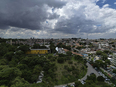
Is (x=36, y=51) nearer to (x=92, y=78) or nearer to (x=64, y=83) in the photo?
(x=64, y=83)

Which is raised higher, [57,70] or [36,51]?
[36,51]

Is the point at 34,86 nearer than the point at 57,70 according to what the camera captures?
Yes

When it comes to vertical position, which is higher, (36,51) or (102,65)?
(36,51)

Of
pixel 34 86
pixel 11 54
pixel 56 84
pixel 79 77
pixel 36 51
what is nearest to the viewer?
pixel 34 86

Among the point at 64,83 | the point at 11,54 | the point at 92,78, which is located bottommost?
the point at 64,83

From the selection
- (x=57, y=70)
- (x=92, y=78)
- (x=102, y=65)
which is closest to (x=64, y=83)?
(x=57, y=70)

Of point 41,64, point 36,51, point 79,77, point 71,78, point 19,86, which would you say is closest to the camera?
point 19,86

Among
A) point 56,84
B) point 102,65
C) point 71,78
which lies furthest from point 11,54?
point 102,65

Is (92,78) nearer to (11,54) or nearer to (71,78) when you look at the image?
(71,78)

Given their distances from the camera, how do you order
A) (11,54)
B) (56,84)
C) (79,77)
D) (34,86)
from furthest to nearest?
(11,54) < (79,77) < (56,84) < (34,86)
